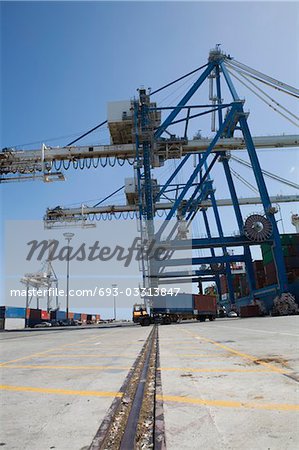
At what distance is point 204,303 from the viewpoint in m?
40.3

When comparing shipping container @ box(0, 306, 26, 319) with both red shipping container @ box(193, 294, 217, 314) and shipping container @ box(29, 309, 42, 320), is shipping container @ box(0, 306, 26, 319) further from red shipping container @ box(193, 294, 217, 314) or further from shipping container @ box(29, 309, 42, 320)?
red shipping container @ box(193, 294, 217, 314)

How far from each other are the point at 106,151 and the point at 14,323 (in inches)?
1172

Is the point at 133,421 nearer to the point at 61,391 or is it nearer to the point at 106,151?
the point at 61,391

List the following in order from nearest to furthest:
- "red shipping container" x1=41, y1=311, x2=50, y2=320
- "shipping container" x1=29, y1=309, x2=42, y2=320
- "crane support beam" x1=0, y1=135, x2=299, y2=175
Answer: "crane support beam" x1=0, y1=135, x2=299, y2=175 → "shipping container" x1=29, y1=309, x2=42, y2=320 → "red shipping container" x1=41, y1=311, x2=50, y2=320

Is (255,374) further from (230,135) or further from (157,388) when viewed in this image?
(230,135)

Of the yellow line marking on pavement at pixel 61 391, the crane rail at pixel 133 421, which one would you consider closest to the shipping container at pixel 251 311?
the crane rail at pixel 133 421

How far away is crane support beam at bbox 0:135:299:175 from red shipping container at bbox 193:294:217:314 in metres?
15.7

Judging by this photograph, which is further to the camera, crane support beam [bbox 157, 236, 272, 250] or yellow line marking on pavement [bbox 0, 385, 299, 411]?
crane support beam [bbox 157, 236, 272, 250]

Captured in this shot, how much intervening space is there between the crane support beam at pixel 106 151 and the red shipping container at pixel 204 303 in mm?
15690

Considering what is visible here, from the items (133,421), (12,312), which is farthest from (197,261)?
(133,421)

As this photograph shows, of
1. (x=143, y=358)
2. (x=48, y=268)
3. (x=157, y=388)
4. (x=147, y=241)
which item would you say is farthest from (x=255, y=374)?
(x=48, y=268)

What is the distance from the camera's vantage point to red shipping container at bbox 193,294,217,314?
38.8 metres

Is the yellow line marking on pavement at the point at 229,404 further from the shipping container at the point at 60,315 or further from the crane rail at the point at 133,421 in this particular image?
the shipping container at the point at 60,315

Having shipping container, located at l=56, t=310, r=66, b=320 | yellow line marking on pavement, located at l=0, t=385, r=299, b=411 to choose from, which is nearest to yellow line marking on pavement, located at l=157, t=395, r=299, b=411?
yellow line marking on pavement, located at l=0, t=385, r=299, b=411
